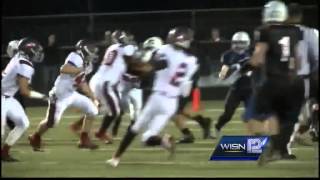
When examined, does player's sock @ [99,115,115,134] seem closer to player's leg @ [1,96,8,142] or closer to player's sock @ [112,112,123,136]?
player's sock @ [112,112,123,136]

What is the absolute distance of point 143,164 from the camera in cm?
→ 497

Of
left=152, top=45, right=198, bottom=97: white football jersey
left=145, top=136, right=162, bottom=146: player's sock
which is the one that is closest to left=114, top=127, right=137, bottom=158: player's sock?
left=145, top=136, right=162, bottom=146: player's sock

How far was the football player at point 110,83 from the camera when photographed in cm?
607

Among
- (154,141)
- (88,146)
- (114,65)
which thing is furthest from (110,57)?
(154,141)

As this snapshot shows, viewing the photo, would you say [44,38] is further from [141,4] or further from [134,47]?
[134,47]

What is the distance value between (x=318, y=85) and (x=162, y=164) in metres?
1.35

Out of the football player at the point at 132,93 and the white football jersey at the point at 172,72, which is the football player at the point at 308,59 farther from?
the football player at the point at 132,93

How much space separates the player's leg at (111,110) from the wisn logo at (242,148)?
1283 millimetres

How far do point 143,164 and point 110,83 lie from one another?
144cm

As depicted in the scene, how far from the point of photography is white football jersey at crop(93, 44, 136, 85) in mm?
5934

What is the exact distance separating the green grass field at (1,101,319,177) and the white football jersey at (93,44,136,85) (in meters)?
0.52

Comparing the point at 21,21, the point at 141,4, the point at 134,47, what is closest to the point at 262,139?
the point at 134,47

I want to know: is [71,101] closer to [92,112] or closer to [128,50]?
[92,112]

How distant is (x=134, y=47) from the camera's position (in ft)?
19.3
